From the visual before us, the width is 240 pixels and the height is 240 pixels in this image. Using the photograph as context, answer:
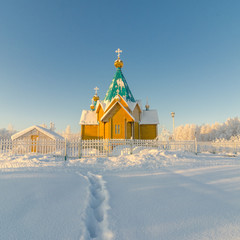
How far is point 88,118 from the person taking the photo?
22.1 metres

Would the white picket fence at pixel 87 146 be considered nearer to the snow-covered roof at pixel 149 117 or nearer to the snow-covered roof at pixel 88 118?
the snow-covered roof at pixel 149 117

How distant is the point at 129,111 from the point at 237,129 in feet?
169

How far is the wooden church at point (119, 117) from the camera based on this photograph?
1759 cm

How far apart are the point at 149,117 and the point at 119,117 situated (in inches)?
226

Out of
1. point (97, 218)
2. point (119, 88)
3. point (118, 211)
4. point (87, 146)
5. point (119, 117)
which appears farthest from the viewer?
point (119, 88)

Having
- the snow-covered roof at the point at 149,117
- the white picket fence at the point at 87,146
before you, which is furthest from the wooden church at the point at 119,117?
the white picket fence at the point at 87,146

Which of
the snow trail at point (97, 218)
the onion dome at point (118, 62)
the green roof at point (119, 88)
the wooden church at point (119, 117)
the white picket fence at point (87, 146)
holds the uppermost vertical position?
the onion dome at point (118, 62)

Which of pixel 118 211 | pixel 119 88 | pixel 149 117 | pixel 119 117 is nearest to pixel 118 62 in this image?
pixel 119 88

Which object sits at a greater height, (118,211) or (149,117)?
(149,117)

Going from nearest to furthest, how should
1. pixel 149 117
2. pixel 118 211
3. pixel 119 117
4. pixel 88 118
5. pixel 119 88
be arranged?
pixel 118 211 < pixel 119 117 < pixel 119 88 < pixel 149 117 < pixel 88 118

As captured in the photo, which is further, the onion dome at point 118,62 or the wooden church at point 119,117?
the onion dome at point 118,62

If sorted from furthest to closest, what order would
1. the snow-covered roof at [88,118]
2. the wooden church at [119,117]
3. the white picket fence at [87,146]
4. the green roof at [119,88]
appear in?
the snow-covered roof at [88,118], the green roof at [119,88], the wooden church at [119,117], the white picket fence at [87,146]

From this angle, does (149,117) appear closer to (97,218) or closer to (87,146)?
(87,146)

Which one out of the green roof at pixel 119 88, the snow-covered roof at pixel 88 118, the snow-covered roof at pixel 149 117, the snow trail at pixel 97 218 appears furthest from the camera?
the snow-covered roof at pixel 88 118
